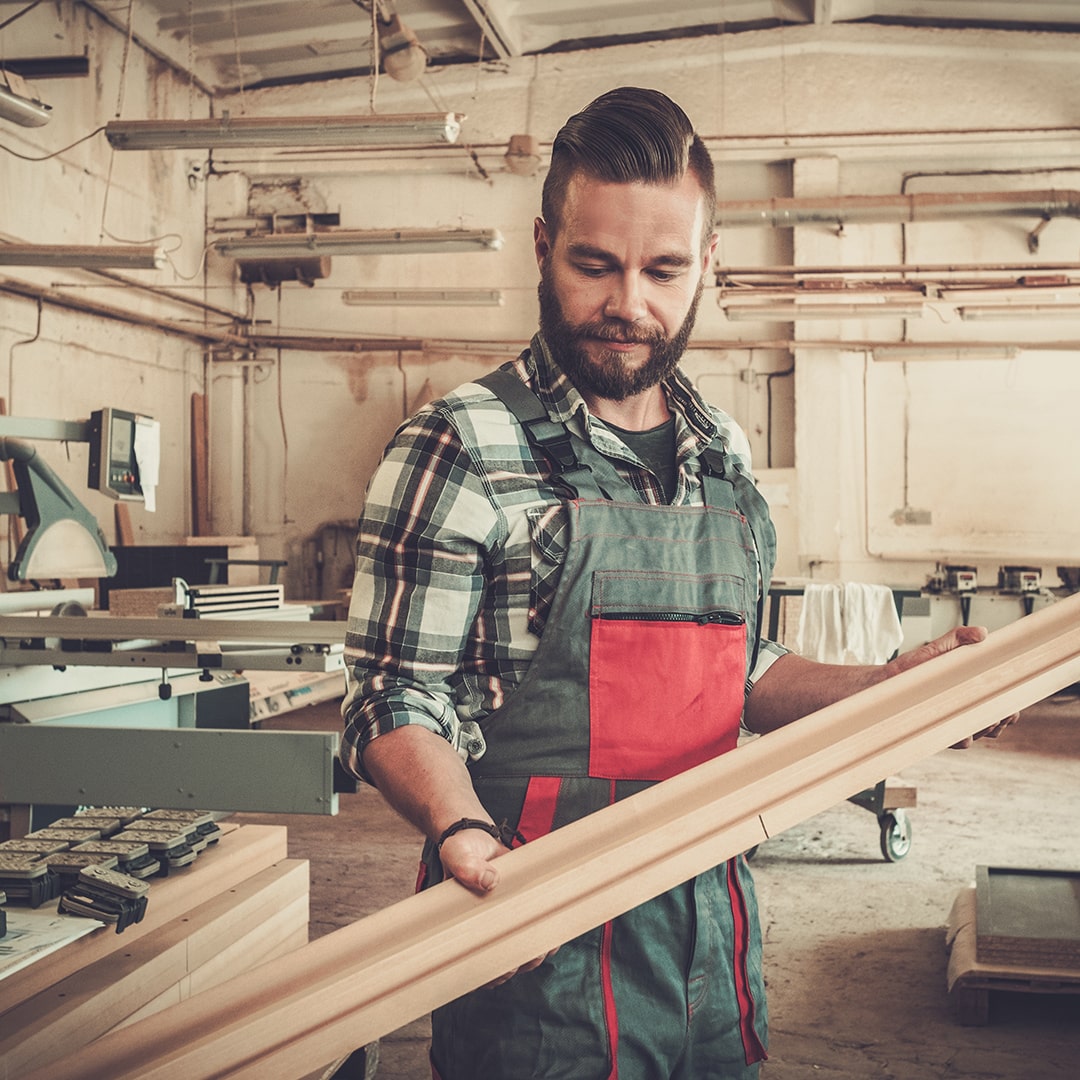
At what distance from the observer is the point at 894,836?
411cm

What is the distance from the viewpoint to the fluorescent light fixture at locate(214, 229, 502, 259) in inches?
229

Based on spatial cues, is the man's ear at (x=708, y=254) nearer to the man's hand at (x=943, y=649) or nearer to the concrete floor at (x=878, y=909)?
the man's hand at (x=943, y=649)

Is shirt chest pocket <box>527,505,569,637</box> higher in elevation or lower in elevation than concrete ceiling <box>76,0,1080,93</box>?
lower

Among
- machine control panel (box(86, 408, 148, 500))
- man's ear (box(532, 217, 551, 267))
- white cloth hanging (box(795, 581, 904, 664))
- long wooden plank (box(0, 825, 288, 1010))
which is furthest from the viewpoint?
white cloth hanging (box(795, 581, 904, 664))

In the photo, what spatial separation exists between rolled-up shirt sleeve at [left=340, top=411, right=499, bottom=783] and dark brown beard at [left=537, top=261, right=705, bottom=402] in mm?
160

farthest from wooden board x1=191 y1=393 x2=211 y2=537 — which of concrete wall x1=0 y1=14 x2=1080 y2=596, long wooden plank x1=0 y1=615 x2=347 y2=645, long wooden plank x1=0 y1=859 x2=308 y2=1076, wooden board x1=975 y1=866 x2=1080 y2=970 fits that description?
wooden board x1=975 y1=866 x2=1080 y2=970

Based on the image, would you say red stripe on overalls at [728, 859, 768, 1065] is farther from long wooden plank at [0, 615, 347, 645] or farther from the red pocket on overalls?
long wooden plank at [0, 615, 347, 645]

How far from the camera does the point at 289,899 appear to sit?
2369mm

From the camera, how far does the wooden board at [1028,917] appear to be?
2.83 metres

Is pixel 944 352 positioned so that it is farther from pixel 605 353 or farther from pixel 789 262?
pixel 605 353

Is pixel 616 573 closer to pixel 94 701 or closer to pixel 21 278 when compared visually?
pixel 94 701

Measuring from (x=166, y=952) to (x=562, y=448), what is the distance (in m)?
1.28

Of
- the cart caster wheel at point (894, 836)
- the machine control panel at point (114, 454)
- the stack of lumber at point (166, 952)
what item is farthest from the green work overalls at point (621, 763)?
the cart caster wheel at point (894, 836)

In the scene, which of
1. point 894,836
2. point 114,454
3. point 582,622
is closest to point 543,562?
point 582,622
